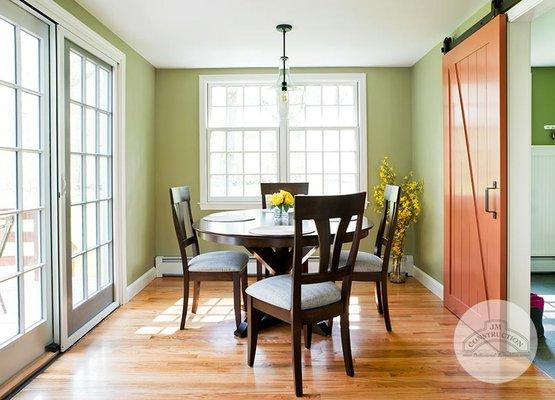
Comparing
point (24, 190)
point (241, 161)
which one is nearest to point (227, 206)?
point (241, 161)

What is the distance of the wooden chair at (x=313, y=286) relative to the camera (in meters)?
2.26

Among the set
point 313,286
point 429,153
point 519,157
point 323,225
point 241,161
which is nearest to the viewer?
point 323,225

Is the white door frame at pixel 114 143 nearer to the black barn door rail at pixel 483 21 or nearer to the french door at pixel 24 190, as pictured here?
the french door at pixel 24 190

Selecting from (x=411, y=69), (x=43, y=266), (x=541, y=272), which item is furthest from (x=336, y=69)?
(x=43, y=266)

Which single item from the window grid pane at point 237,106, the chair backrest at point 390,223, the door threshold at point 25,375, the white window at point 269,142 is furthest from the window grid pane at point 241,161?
the door threshold at point 25,375

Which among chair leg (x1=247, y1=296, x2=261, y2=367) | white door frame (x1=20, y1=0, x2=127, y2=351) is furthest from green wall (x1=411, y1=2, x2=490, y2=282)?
white door frame (x1=20, y1=0, x2=127, y2=351)

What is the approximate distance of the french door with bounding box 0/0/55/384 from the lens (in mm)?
2408

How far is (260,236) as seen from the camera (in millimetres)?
2594

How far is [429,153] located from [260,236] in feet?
8.29

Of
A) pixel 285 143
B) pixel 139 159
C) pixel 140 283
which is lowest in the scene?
pixel 140 283

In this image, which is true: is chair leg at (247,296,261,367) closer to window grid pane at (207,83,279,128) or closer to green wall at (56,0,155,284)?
green wall at (56,0,155,284)

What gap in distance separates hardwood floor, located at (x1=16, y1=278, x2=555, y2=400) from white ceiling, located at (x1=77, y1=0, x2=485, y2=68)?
235 centimetres

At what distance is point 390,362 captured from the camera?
8.82 ft

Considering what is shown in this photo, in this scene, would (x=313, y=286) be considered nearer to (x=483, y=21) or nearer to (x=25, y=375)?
(x=25, y=375)
